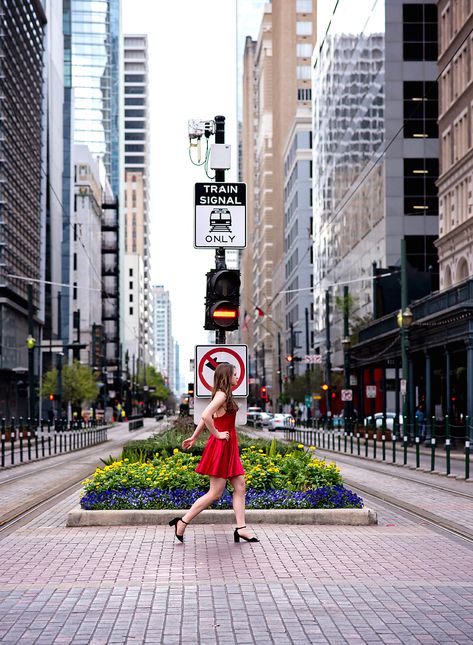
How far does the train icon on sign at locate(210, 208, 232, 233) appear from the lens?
14.8 meters

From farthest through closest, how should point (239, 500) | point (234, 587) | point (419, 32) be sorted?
point (419, 32) < point (239, 500) < point (234, 587)

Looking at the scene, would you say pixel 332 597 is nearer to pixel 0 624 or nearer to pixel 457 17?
pixel 0 624

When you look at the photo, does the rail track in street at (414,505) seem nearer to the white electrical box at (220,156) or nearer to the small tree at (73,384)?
the white electrical box at (220,156)

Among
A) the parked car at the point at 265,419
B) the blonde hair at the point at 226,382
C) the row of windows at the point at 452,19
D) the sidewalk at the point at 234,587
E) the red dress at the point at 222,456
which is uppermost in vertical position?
the row of windows at the point at 452,19

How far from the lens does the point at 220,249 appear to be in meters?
15.1

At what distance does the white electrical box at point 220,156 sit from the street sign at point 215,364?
336 cm

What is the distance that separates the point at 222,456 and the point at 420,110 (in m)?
60.0

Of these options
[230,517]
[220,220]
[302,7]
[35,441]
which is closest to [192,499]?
Answer: [230,517]

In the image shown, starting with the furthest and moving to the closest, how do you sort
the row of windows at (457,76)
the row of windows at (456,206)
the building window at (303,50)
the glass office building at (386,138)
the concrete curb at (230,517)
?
the building window at (303,50) → the glass office building at (386,138) → the row of windows at (456,206) → the row of windows at (457,76) → the concrete curb at (230,517)

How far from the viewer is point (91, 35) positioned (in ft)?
538

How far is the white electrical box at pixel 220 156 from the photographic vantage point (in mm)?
15719

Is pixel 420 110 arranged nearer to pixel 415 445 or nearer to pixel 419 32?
pixel 419 32

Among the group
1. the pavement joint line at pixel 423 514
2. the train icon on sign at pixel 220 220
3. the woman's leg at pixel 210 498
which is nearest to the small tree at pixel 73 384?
the pavement joint line at pixel 423 514

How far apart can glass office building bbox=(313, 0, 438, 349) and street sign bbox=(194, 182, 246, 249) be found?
45.2 metres
